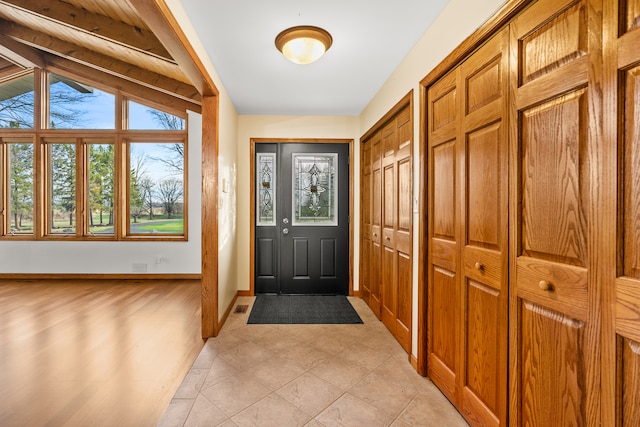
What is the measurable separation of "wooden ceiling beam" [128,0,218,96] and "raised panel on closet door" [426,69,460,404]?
1637mm

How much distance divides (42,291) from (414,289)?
16.0 ft

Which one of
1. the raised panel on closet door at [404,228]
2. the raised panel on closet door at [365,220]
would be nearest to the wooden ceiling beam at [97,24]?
the raised panel on closet door at [404,228]

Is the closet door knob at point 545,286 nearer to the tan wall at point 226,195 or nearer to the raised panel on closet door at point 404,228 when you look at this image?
the raised panel on closet door at point 404,228

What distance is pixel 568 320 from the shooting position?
1.09 m

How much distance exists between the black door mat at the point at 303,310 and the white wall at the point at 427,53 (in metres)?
1.15

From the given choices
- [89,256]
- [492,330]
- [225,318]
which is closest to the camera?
[492,330]

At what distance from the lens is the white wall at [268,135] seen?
406 cm

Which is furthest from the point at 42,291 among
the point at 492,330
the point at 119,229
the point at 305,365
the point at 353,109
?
the point at 492,330

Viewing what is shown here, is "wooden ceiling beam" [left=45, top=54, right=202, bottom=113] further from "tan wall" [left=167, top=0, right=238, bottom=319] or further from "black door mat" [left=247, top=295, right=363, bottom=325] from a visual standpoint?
"black door mat" [left=247, top=295, right=363, bottom=325]

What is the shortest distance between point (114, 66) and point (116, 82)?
1.11 m

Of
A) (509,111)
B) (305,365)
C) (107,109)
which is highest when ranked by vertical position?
(107,109)

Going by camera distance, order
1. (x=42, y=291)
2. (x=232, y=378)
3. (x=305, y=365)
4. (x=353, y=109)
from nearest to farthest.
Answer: (x=232, y=378)
(x=305, y=365)
(x=353, y=109)
(x=42, y=291)

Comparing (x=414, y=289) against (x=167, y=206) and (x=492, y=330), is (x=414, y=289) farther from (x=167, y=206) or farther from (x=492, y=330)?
(x=167, y=206)

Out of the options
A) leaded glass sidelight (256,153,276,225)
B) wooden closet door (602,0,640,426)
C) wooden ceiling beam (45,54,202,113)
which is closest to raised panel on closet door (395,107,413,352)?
wooden closet door (602,0,640,426)
